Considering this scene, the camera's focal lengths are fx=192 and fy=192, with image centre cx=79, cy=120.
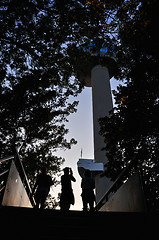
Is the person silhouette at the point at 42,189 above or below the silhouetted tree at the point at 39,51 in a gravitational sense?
below

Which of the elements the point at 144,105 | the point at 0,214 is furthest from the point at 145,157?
the point at 0,214

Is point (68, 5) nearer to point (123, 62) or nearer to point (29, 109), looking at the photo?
point (123, 62)

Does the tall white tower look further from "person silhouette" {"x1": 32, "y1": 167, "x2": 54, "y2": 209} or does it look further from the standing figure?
"person silhouette" {"x1": 32, "y1": 167, "x2": 54, "y2": 209}

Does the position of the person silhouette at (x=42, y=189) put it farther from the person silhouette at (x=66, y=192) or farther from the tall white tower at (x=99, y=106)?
the tall white tower at (x=99, y=106)

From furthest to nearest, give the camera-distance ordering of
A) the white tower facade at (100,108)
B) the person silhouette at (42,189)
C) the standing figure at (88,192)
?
the white tower facade at (100,108) < the standing figure at (88,192) < the person silhouette at (42,189)

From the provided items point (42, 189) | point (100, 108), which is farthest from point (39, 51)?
point (100, 108)

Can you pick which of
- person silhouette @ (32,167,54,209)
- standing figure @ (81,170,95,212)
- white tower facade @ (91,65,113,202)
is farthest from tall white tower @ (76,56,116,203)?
person silhouette @ (32,167,54,209)

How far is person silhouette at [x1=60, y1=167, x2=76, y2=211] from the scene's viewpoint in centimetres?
587

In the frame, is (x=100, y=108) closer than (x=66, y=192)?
No

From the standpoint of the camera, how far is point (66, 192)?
19.7ft

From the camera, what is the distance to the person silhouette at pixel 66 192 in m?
5.87

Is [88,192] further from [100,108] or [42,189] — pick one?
[100,108]

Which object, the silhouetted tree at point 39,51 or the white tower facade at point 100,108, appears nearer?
the silhouetted tree at point 39,51

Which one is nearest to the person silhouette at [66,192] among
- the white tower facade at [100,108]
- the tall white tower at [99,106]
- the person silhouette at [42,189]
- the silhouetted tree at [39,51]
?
the person silhouette at [42,189]
